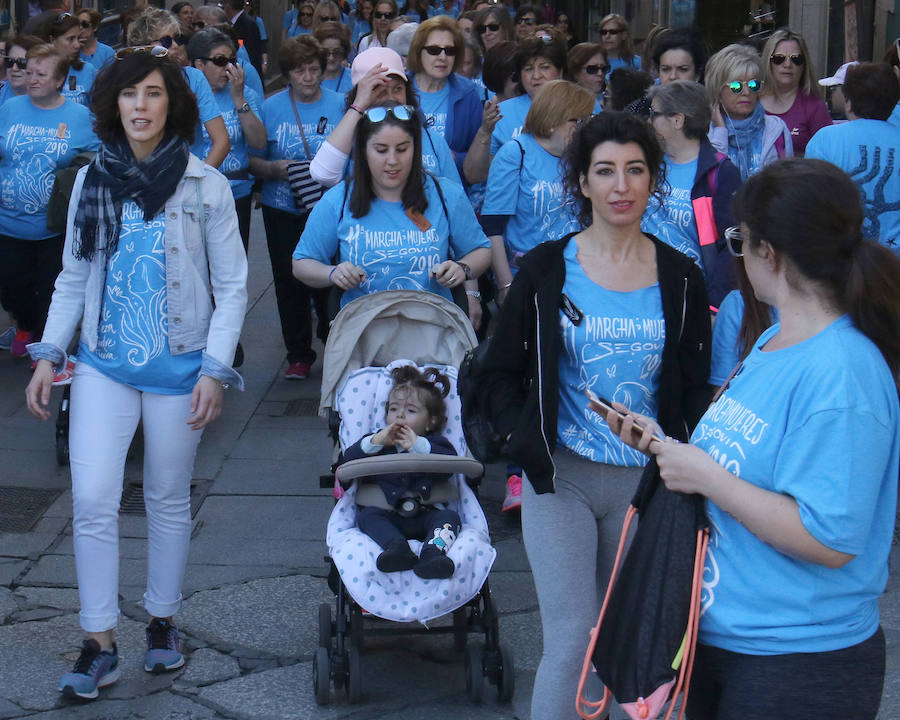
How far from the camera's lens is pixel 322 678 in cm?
440

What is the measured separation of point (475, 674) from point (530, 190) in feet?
8.25

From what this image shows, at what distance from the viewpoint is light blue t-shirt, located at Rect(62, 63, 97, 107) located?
29.0 ft

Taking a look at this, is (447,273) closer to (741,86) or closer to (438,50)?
(741,86)

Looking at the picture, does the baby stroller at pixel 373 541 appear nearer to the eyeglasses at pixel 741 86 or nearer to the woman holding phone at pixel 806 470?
the woman holding phone at pixel 806 470

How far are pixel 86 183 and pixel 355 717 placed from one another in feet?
6.48

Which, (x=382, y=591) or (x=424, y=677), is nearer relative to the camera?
(x=382, y=591)

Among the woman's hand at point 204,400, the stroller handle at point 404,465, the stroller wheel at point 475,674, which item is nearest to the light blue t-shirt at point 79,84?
the woman's hand at point 204,400

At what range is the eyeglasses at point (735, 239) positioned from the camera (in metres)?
2.87

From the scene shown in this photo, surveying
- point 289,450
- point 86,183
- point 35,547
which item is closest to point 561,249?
point 86,183

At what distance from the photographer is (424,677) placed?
4.70 metres

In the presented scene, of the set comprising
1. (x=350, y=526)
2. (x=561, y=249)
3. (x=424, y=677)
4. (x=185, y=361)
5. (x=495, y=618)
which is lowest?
(x=424, y=677)

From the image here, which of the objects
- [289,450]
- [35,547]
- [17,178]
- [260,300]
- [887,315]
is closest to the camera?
[887,315]

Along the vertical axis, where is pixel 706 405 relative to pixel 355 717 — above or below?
above

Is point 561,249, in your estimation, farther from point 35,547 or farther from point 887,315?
point 35,547
